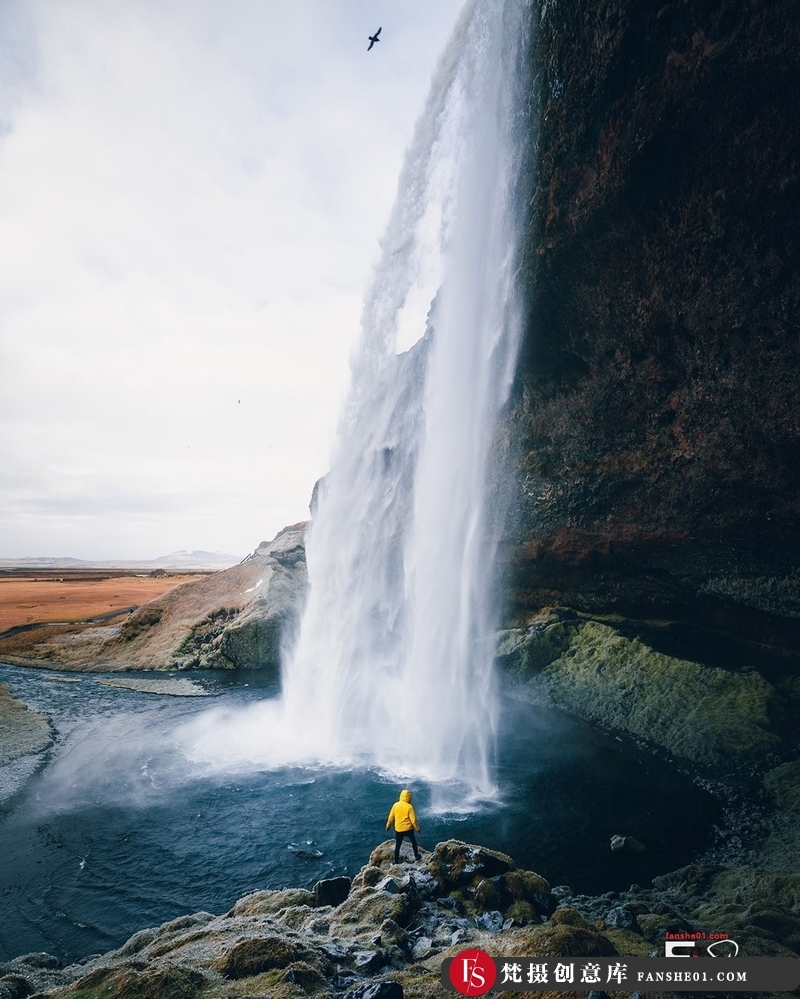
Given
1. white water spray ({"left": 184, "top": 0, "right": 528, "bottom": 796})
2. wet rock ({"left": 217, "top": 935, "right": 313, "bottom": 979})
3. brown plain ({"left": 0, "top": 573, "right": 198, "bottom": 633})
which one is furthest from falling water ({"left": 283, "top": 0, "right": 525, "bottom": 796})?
brown plain ({"left": 0, "top": 573, "right": 198, "bottom": 633})

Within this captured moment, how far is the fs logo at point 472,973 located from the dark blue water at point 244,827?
193 inches

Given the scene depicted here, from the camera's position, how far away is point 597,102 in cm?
A: 1249

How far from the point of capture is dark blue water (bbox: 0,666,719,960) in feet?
29.8

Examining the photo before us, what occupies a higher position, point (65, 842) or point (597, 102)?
point (597, 102)

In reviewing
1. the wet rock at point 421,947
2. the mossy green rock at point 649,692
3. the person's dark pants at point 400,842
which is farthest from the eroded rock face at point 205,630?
the wet rock at point 421,947

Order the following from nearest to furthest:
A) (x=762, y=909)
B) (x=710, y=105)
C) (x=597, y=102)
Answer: (x=762, y=909) < (x=710, y=105) < (x=597, y=102)

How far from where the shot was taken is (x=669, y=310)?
1405cm

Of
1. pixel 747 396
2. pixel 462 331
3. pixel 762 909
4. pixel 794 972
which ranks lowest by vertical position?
pixel 762 909

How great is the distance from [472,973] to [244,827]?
7932 mm

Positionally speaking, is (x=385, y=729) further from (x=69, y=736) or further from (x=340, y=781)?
(x=69, y=736)

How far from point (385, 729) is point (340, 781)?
15.4 ft

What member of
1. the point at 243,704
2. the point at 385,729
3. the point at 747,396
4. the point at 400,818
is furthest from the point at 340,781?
the point at 747,396

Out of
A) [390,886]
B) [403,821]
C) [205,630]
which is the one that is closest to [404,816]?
[403,821]

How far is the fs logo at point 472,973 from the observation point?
5359 mm
